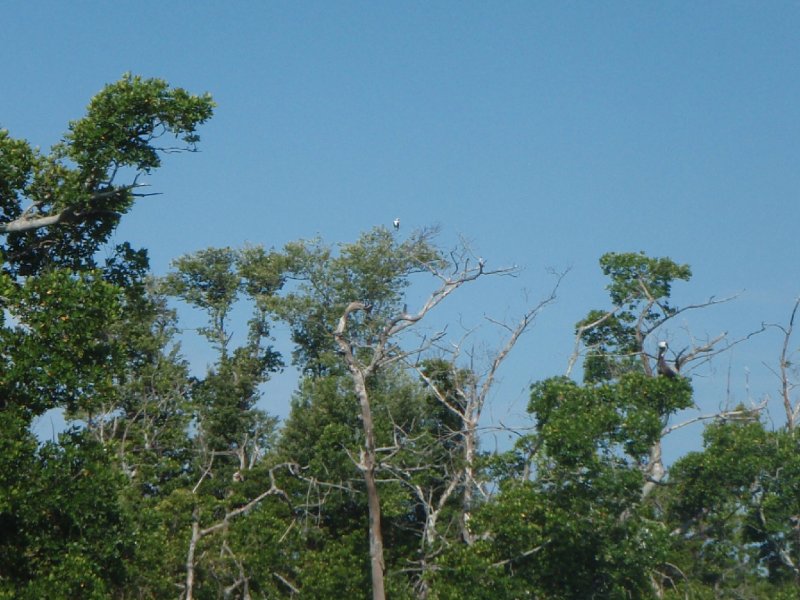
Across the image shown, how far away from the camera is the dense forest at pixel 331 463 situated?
43.3ft

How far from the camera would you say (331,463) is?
2880cm

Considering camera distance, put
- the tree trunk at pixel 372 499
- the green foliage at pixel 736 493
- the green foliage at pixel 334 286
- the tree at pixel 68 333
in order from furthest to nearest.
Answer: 1. the green foliage at pixel 334 286
2. the green foliage at pixel 736 493
3. the tree trunk at pixel 372 499
4. the tree at pixel 68 333

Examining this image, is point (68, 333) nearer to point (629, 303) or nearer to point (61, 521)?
point (61, 521)

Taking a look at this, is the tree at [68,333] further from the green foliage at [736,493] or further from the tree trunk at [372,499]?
the green foliage at [736,493]

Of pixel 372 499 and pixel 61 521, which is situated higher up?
pixel 372 499

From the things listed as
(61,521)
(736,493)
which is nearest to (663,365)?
(736,493)

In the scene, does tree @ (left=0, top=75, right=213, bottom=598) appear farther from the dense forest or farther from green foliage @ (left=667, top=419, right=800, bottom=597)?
green foliage @ (left=667, top=419, right=800, bottom=597)

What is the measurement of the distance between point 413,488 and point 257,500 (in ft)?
14.3

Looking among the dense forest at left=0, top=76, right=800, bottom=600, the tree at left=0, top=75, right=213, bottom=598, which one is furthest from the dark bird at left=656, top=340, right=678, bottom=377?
the tree at left=0, top=75, right=213, bottom=598

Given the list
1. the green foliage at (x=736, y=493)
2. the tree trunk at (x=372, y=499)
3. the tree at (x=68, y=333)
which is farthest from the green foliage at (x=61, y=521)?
the green foliage at (x=736, y=493)

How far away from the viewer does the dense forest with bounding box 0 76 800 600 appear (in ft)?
43.3

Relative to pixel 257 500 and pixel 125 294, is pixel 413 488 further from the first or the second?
pixel 125 294

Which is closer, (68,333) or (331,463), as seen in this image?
(68,333)

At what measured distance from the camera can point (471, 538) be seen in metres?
26.0
